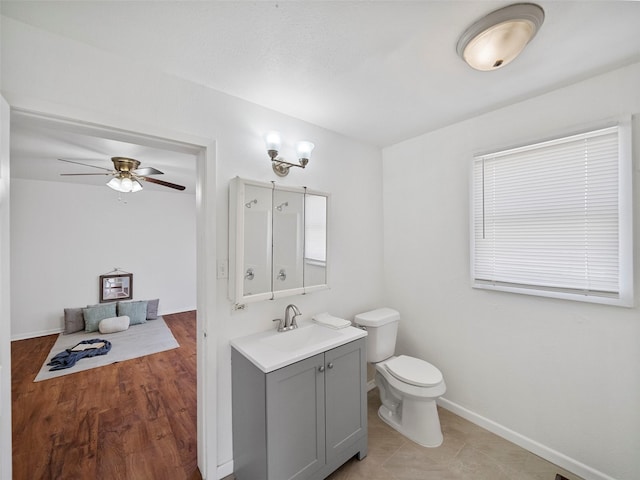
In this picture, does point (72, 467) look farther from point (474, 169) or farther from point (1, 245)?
point (474, 169)

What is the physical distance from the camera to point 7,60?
3.55 feet

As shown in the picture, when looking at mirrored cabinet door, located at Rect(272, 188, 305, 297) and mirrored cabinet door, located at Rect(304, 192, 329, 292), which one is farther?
mirrored cabinet door, located at Rect(304, 192, 329, 292)

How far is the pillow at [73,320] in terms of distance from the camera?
13.0 ft

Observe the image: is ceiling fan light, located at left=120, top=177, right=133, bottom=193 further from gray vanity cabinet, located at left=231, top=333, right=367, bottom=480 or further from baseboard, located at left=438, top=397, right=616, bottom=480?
baseboard, located at left=438, top=397, right=616, bottom=480

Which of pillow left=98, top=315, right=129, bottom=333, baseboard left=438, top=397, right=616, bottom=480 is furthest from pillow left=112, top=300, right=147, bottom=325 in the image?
baseboard left=438, top=397, right=616, bottom=480

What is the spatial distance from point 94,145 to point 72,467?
8.30ft

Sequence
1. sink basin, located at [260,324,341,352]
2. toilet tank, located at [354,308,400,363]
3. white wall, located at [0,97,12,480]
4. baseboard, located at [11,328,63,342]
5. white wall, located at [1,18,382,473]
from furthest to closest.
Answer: baseboard, located at [11,328,63,342] → toilet tank, located at [354,308,400,363] → sink basin, located at [260,324,341,352] → white wall, located at [1,18,382,473] → white wall, located at [0,97,12,480]

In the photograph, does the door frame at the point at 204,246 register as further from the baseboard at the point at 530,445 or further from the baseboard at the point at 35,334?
the baseboard at the point at 35,334

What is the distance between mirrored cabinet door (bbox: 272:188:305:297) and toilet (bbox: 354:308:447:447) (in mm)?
735

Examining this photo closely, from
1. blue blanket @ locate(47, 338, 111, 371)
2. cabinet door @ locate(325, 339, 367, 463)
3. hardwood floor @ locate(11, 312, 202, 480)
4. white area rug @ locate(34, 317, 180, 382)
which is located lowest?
hardwood floor @ locate(11, 312, 202, 480)

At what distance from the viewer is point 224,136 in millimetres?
1666

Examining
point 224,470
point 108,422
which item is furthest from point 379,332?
point 108,422

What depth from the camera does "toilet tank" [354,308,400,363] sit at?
2170 millimetres

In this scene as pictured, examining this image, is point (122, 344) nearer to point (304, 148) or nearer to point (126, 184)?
point (126, 184)
